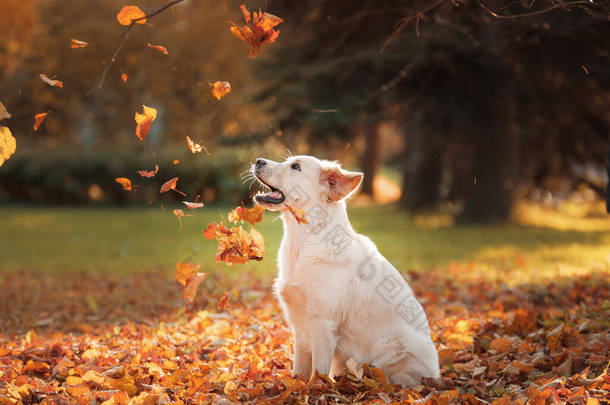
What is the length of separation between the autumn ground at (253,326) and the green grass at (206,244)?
81mm

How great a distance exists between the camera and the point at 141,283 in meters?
8.95

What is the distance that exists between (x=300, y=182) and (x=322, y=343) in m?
1.21

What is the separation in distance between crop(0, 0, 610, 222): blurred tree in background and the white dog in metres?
1.14

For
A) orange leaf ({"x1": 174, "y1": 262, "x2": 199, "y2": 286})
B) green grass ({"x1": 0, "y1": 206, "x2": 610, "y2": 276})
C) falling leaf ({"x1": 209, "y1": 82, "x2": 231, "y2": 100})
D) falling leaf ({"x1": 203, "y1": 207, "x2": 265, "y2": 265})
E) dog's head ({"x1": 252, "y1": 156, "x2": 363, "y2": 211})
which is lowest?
green grass ({"x1": 0, "y1": 206, "x2": 610, "y2": 276})

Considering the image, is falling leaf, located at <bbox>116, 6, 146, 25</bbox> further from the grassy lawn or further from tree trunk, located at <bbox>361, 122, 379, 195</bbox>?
tree trunk, located at <bbox>361, 122, 379, 195</bbox>

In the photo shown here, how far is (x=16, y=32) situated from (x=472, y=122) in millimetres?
12577

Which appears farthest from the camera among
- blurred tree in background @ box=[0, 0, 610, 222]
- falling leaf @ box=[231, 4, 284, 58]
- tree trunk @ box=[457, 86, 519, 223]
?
tree trunk @ box=[457, 86, 519, 223]

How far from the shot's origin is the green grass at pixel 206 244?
416 inches

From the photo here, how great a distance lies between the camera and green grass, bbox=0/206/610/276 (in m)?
10.6

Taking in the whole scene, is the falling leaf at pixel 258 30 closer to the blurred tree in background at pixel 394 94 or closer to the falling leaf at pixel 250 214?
the falling leaf at pixel 250 214

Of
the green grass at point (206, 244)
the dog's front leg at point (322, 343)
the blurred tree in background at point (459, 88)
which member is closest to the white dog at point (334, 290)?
the dog's front leg at point (322, 343)

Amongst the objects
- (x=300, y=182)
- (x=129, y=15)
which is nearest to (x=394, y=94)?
(x=300, y=182)

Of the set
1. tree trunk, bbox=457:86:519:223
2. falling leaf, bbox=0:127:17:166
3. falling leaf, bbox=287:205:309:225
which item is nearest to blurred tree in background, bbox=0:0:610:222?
tree trunk, bbox=457:86:519:223

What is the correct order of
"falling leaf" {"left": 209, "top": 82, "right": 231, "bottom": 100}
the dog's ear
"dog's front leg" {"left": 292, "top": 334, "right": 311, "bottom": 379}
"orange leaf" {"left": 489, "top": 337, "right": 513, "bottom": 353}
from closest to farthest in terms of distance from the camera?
"falling leaf" {"left": 209, "top": 82, "right": 231, "bottom": 100} → the dog's ear → "dog's front leg" {"left": 292, "top": 334, "right": 311, "bottom": 379} → "orange leaf" {"left": 489, "top": 337, "right": 513, "bottom": 353}
